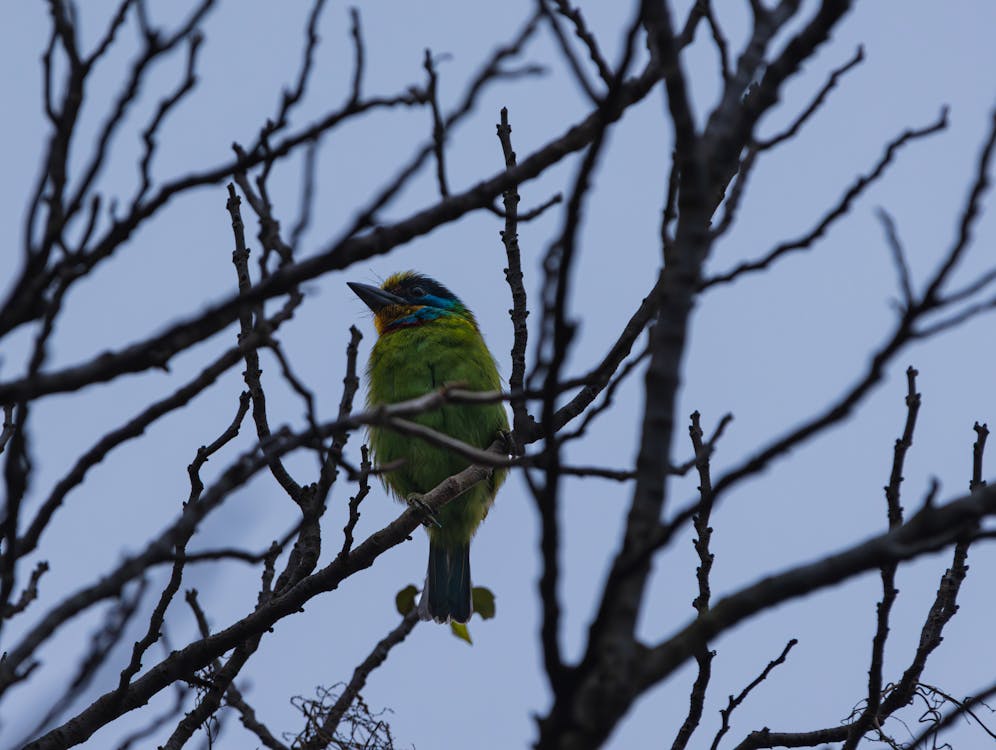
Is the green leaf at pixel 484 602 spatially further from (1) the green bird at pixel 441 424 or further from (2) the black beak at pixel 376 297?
(2) the black beak at pixel 376 297

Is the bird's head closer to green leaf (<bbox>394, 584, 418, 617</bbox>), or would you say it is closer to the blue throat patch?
the blue throat patch

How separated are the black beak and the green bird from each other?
0.69 feet

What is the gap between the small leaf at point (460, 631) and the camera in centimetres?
Answer: 603

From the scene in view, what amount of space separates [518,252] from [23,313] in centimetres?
268

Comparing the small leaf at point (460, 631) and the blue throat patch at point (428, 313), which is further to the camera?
the blue throat patch at point (428, 313)

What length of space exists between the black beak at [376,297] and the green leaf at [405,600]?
2417 mm

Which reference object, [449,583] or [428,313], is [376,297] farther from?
[449,583]

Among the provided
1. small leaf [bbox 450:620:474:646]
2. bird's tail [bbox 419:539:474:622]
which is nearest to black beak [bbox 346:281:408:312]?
bird's tail [bbox 419:539:474:622]

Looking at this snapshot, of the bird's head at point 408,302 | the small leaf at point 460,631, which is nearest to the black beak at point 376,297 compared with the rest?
the bird's head at point 408,302

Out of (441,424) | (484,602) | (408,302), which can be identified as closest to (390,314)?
(408,302)

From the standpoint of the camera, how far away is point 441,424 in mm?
6508

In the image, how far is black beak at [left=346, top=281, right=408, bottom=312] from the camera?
7.58m

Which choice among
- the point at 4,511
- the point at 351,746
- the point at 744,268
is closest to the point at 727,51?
the point at 744,268

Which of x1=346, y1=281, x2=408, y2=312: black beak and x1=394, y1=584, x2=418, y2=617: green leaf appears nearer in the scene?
x1=394, y1=584, x2=418, y2=617: green leaf
